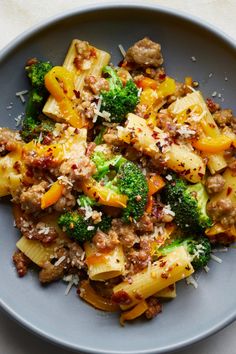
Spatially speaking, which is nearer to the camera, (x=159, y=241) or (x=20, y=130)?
(x=159, y=241)

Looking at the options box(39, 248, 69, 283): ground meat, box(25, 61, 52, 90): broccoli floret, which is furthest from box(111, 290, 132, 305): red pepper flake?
box(25, 61, 52, 90): broccoli floret

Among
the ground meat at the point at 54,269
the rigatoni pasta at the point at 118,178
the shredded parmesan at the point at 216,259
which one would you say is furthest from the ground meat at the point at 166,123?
the ground meat at the point at 54,269

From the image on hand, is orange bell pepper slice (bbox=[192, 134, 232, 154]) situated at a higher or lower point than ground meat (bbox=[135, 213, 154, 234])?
higher

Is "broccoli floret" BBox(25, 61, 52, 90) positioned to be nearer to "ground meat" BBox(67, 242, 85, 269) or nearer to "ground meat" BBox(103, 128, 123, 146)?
"ground meat" BBox(103, 128, 123, 146)

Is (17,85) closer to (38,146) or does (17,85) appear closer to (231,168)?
(38,146)

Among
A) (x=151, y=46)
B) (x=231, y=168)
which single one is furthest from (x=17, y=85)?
(x=231, y=168)

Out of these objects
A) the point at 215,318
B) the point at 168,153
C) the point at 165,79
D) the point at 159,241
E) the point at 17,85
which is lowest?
the point at 215,318
